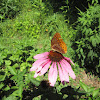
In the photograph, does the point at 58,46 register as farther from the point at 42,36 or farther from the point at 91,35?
the point at 42,36

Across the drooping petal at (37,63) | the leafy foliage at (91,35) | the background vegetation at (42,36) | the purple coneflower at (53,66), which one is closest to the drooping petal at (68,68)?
the purple coneflower at (53,66)

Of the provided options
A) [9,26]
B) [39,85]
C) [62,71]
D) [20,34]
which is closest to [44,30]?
[20,34]

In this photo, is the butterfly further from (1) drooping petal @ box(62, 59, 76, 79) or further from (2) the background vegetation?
(2) the background vegetation

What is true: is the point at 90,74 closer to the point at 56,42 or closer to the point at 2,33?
the point at 56,42

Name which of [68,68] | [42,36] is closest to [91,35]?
[42,36]

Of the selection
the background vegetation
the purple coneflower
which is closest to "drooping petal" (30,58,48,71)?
the purple coneflower
